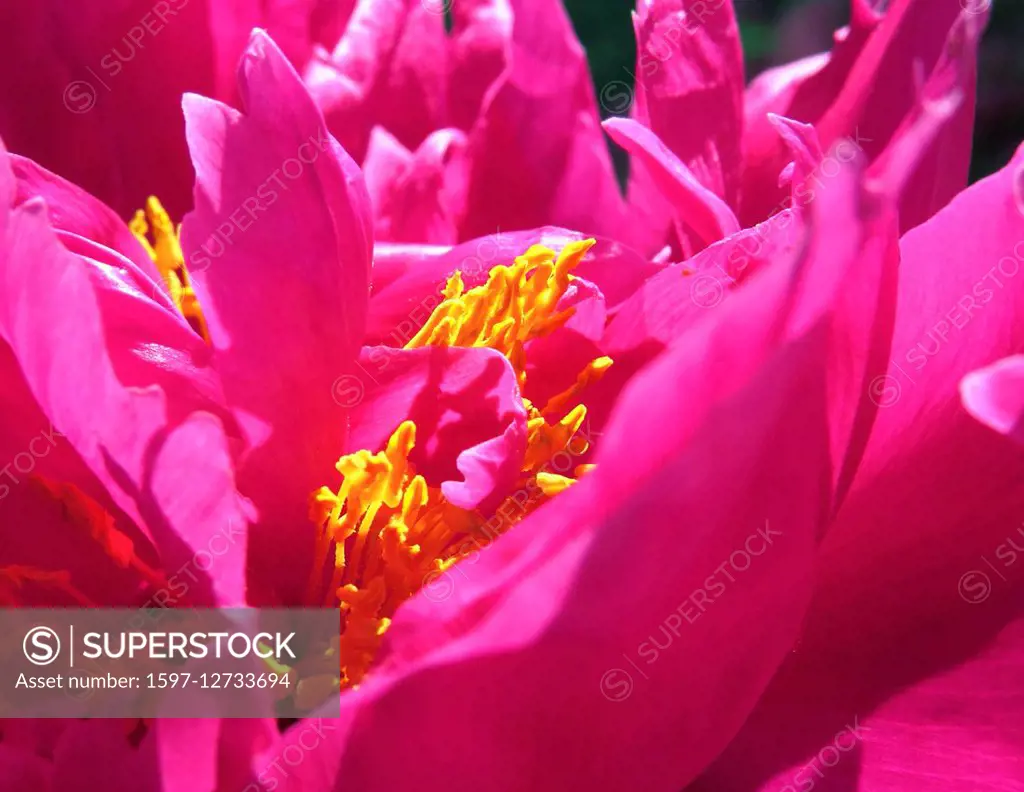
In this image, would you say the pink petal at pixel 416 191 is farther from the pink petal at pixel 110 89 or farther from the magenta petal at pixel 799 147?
the magenta petal at pixel 799 147

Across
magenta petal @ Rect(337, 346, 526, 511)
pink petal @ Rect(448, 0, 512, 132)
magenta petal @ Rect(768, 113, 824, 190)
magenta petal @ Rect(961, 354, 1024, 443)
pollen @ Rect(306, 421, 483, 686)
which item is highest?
magenta petal @ Rect(768, 113, 824, 190)

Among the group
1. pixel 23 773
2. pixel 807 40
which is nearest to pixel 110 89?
pixel 23 773

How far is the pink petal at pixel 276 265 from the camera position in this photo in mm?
441

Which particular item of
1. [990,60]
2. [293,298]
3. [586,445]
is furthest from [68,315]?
[990,60]

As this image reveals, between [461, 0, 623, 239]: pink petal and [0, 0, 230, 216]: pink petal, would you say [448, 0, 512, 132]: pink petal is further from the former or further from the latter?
[0, 0, 230, 216]: pink petal

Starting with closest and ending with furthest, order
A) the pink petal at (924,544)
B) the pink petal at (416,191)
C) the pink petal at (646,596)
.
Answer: the pink petal at (646,596)
the pink petal at (924,544)
the pink petal at (416,191)

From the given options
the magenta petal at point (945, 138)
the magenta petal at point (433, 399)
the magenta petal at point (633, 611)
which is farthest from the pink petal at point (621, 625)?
the magenta petal at point (945, 138)

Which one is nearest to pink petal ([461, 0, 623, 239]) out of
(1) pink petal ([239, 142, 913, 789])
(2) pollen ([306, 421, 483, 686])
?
(2) pollen ([306, 421, 483, 686])

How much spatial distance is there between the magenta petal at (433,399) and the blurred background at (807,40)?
27.2 inches

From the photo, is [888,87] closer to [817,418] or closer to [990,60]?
[817,418]

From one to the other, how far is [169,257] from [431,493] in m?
0.24

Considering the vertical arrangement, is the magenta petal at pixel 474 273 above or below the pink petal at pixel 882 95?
below

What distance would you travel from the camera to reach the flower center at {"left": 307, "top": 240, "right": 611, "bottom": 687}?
456 millimetres

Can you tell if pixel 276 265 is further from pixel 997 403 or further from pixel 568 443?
pixel 997 403
